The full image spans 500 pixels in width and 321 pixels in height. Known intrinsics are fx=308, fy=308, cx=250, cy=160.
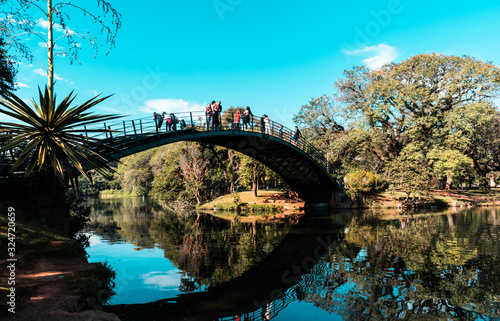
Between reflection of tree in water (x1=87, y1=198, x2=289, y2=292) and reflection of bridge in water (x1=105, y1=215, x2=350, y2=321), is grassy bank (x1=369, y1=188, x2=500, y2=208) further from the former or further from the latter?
reflection of bridge in water (x1=105, y1=215, x2=350, y2=321)

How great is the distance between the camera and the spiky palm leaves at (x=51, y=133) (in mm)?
10156

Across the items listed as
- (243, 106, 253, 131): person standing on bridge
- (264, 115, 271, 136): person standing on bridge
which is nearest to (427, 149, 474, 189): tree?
(264, 115, 271, 136): person standing on bridge

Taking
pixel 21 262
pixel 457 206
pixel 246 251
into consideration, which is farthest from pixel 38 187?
pixel 457 206

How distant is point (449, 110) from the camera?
1375 inches

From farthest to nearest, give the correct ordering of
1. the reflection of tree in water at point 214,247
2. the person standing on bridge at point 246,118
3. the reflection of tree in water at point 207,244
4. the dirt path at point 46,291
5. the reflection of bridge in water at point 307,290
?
the person standing on bridge at point 246,118 < the reflection of tree in water at point 207,244 < the reflection of tree in water at point 214,247 < the reflection of bridge in water at point 307,290 < the dirt path at point 46,291

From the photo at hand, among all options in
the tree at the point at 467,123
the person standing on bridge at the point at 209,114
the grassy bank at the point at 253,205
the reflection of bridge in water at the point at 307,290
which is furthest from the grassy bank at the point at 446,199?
the reflection of bridge in water at the point at 307,290

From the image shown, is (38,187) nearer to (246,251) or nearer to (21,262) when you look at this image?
(21,262)

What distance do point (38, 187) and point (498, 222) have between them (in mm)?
26096

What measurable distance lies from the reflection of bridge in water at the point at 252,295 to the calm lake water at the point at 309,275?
0.09 ft

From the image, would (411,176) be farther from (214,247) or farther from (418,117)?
(214,247)

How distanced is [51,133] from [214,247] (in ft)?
27.6

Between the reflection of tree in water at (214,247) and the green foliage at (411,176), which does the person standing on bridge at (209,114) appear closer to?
the reflection of tree in water at (214,247)

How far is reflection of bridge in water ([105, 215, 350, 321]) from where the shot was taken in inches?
295

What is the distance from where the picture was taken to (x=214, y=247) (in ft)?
48.8
